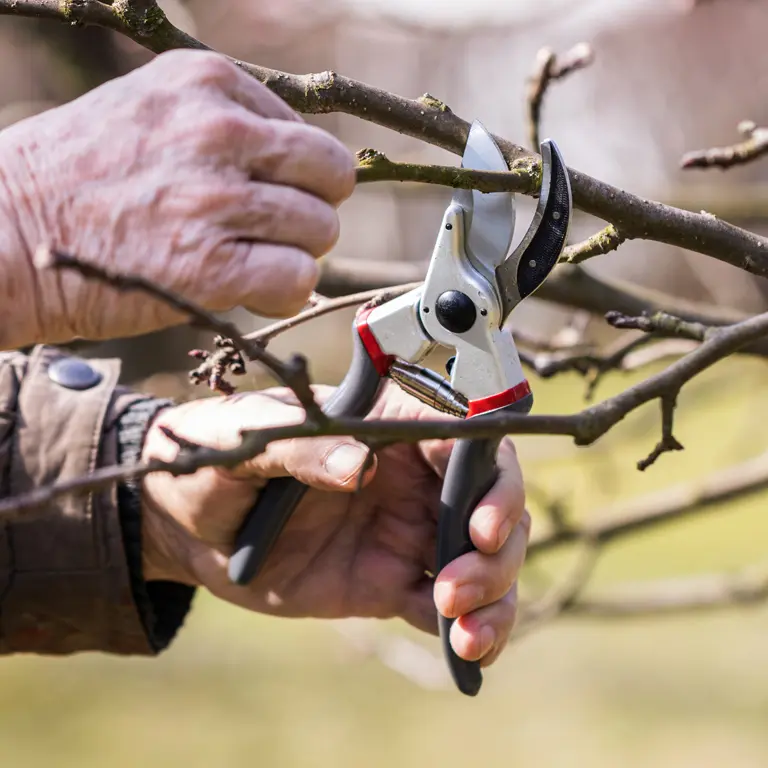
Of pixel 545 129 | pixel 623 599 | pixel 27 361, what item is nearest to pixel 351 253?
pixel 545 129

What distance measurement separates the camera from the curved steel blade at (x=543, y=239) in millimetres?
659

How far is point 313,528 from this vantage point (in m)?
1.10

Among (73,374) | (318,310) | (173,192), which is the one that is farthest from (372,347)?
(73,374)

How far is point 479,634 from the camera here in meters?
0.88

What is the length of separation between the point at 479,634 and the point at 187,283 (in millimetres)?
465

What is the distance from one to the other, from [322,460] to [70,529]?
42cm

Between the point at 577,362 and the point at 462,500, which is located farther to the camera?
the point at 577,362

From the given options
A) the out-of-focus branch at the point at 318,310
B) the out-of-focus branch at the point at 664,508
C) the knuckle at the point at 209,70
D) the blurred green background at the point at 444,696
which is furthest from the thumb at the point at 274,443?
the blurred green background at the point at 444,696

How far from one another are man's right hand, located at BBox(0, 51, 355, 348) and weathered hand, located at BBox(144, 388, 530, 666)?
35cm

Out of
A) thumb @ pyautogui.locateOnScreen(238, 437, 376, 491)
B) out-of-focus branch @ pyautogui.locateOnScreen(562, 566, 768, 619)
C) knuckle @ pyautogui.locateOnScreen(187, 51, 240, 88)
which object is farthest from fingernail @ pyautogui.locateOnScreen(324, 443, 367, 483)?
out-of-focus branch @ pyautogui.locateOnScreen(562, 566, 768, 619)

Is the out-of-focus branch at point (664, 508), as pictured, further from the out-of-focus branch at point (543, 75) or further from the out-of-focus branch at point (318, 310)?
the out-of-focus branch at point (318, 310)

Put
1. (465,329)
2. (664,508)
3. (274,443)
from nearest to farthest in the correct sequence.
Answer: (465,329) < (274,443) < (664,508)

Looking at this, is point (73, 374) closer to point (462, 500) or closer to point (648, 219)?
point (462, 500)

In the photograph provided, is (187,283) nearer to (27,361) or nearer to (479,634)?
(479,634)
